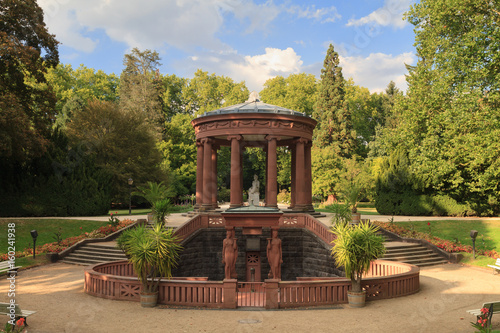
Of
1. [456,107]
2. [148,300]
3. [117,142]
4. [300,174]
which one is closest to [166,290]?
[148,300]

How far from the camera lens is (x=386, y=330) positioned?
972 cm

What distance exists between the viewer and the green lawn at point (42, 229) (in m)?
24.2

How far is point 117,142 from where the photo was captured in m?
45.0

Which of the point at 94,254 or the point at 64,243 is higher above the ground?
the point at 64,243

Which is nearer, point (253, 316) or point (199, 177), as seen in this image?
point (253, 316)

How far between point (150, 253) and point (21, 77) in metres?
27.0

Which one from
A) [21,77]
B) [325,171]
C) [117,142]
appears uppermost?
[21,77]

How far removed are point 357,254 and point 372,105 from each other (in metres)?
74.4

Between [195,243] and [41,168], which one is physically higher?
[41,168]

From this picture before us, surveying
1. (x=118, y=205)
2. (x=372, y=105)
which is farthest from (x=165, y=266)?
(x=372, y=105)

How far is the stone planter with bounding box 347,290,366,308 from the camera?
12086 mm

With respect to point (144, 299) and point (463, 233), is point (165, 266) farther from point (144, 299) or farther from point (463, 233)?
point (463, 233)

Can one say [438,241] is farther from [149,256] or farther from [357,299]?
[149,256]

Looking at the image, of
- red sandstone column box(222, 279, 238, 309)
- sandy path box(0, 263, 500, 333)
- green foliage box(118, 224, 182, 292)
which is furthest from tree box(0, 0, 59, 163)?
red sandstone column box(222, 279, 238, 309)
